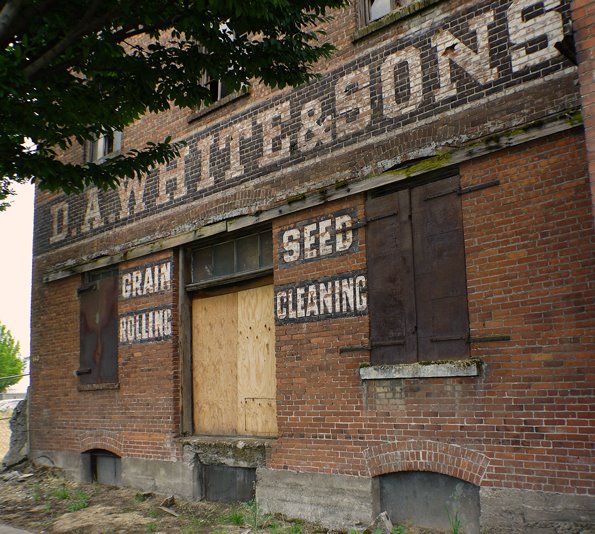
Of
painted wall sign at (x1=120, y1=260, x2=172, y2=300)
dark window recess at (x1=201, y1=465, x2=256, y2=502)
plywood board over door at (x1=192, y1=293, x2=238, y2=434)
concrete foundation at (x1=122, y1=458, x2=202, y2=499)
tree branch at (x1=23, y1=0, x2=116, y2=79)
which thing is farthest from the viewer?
painted wall sign at (x1=120, y1=260, x2=172, y2=300)

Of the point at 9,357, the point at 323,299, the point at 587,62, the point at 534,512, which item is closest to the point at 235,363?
the point at 323,299

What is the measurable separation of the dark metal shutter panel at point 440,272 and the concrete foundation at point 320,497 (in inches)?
64.6

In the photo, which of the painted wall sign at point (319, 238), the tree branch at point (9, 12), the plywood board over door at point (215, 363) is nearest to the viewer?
the tree branch at point (9, 12)

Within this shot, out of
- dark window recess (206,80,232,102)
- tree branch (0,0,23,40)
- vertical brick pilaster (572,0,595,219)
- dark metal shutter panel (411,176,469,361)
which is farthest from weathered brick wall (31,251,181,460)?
vertical brick pilaster (572,0,595,219)

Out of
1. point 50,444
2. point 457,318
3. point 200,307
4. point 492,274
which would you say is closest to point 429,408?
point 457,318

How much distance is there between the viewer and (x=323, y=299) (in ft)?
26.3

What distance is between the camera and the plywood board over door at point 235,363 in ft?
29.7

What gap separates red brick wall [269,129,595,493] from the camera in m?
5.88

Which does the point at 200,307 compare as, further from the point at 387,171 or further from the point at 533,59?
the point at 533,59

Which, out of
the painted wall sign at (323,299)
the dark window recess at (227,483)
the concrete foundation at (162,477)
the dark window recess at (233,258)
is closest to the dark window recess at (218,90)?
the dark window recess at (233,258)

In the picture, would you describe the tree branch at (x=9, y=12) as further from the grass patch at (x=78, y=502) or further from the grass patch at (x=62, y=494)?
the grass patch at (x=62, y=494)

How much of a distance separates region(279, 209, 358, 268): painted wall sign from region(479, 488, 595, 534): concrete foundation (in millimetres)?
3038

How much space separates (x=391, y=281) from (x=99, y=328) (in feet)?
20.2

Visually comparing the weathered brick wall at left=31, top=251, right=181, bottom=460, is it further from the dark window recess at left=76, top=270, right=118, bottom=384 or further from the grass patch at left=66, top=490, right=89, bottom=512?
the grass patch at left=66, top=490, right=89, bottom=512
